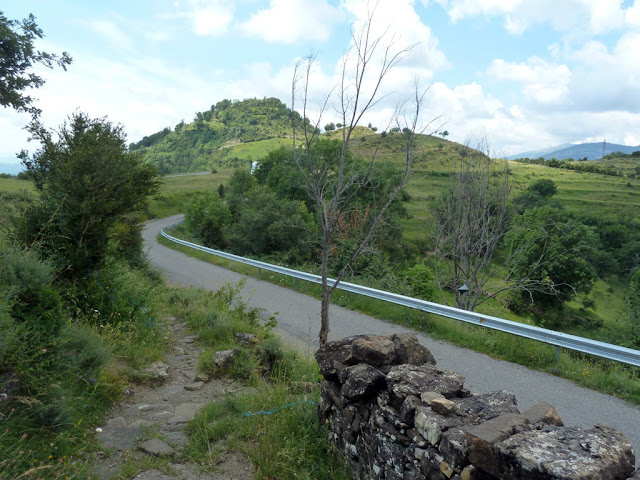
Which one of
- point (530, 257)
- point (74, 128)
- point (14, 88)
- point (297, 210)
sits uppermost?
point (14, 88)

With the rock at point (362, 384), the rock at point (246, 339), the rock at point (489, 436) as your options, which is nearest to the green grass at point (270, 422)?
the rock at point (246, 339)

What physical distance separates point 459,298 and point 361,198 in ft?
74.6

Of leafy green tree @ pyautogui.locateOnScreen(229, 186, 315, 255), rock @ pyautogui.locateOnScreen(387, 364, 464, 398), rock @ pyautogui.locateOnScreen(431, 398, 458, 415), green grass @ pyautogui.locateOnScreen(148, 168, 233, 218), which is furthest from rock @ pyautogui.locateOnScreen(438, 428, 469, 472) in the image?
green grass @ pyautogui.locateOnScreen(148, 168, 233, 218)

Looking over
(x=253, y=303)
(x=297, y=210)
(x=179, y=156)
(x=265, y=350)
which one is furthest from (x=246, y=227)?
(x=179, y=156)

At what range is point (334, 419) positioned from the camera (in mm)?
4242

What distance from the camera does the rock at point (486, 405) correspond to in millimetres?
3238

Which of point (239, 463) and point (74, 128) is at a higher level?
point (74, 128)

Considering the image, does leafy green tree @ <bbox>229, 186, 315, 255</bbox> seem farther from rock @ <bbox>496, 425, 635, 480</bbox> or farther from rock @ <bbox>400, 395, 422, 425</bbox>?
rock @ <bbox>496, 425, 635, 480</bbox>

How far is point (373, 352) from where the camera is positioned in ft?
14.1

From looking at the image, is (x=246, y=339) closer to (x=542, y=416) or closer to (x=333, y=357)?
(x=333, y=357)

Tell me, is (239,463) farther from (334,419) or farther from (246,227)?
(246,227)

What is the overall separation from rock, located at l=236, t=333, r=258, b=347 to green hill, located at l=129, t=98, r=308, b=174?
128 meters

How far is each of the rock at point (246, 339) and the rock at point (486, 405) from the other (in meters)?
4.44

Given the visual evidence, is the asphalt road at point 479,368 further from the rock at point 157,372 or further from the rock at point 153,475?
the rock at point 153,475
